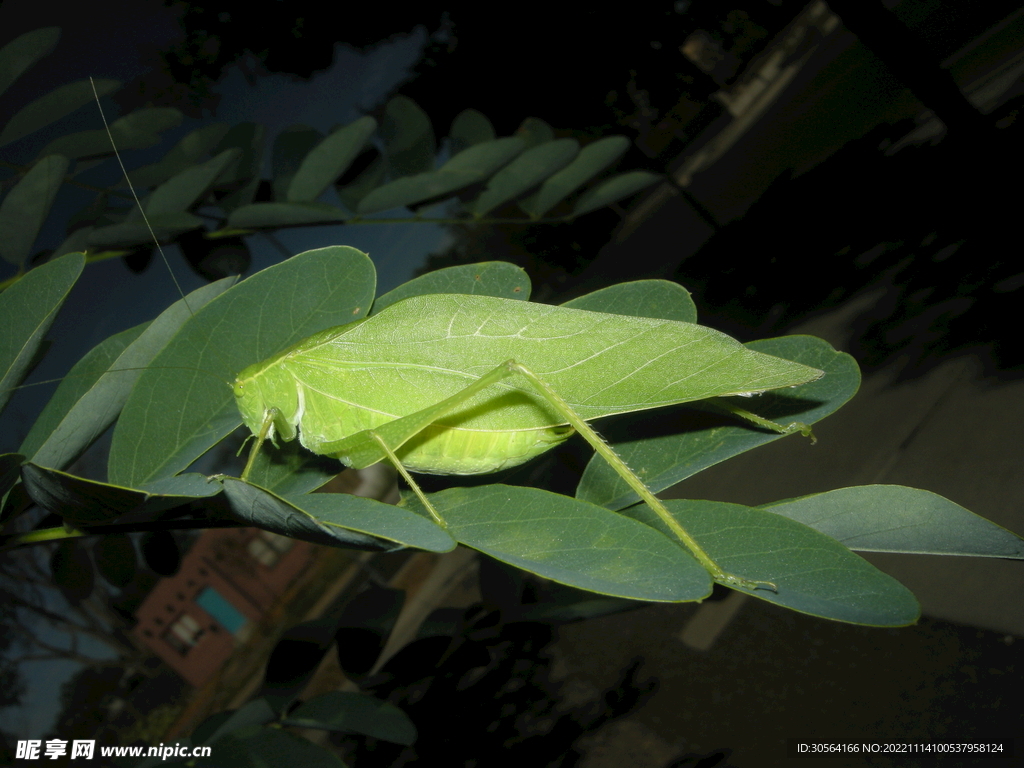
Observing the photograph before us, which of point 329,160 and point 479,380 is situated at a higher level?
point 329,160

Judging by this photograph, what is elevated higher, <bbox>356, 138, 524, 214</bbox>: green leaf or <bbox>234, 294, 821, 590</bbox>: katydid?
<bbox>356, 138, 524, 214</bbox>: green leaf

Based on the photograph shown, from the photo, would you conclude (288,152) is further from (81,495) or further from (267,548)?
(267,548)

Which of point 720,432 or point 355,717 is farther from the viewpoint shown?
point 355,717

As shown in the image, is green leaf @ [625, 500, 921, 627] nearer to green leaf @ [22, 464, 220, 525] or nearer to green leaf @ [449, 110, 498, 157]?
green leaf @ [22, 464, 220, 525]

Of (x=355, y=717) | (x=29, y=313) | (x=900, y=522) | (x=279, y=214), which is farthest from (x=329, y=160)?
(x=900, y=522)

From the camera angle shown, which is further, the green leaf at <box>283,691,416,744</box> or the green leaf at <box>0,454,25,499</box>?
the green leaf at <box>283,691,416,744</box>

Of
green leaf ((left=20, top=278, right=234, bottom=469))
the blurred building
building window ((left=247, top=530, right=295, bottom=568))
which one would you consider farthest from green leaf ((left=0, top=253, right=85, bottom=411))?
building window ((left=247, top=530, right=295, bottom=568))

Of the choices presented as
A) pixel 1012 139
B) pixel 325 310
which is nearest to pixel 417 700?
pixel 325 310

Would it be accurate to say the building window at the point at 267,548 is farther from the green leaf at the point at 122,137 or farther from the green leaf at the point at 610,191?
the green leaf at the point at 610,191
